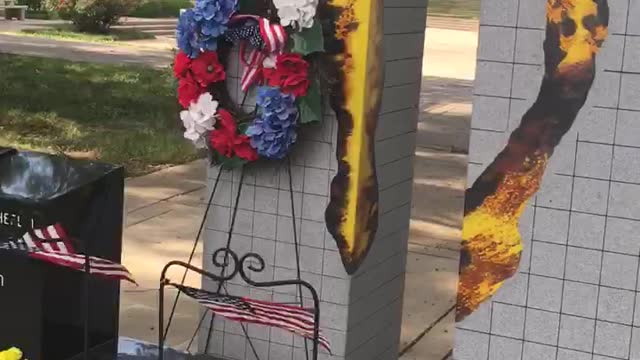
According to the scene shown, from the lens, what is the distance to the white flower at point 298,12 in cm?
391

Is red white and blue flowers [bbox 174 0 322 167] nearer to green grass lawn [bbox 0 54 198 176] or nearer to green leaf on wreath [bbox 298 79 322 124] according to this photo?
green leaf on wreath [bbox 298 79 322 124]

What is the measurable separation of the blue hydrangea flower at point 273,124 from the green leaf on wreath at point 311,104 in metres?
0.03

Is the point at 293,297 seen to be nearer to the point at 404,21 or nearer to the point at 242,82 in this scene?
the point at 242,82

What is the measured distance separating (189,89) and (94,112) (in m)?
8.47

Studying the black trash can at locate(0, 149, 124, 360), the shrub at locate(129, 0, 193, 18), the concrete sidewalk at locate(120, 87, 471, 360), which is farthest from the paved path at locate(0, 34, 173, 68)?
the black trash can at locate(0, 149, 124, 360)

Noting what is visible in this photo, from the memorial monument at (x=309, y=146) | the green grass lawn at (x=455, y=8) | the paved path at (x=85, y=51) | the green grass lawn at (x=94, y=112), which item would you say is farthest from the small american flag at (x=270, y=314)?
the green grass lawn at (x=455, y=8)

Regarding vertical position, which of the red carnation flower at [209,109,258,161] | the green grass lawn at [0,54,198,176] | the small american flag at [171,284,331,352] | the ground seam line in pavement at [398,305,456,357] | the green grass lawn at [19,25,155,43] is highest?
the red carnation flower at [209,109,258,161]

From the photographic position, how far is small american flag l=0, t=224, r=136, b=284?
386 centimetres

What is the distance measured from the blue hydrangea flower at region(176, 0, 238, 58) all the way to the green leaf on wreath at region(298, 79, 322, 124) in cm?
43

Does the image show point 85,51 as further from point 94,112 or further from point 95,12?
point 94,112

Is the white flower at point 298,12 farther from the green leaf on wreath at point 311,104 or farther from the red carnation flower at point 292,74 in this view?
the green leaf on wreath at point 311,104

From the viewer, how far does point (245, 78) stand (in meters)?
4.17

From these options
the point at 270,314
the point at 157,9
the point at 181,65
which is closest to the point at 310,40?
the point at 181,65

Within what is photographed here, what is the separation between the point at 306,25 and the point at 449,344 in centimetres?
219
